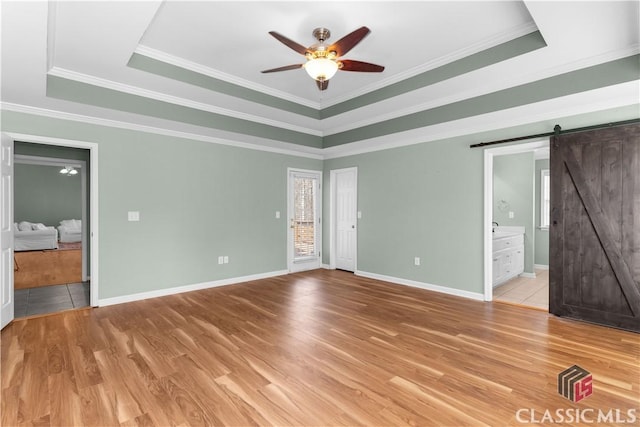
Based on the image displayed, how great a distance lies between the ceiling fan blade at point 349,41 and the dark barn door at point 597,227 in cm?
279

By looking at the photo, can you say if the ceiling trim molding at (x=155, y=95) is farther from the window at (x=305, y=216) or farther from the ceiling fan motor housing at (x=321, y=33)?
the ceiling fan motor housing at (x=321, y=33)

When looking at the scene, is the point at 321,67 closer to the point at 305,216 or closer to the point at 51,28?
the point at 51,28

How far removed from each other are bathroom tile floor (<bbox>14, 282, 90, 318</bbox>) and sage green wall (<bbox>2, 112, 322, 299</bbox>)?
1.98ft

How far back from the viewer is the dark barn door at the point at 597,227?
3289 mm

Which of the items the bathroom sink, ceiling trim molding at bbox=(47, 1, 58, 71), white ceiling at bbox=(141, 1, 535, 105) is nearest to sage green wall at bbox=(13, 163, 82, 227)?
ceiling trim molding at bbox=(47, 1, 58, 71)

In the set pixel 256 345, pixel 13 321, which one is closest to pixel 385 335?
pixel 256 345

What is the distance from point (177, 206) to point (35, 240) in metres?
6.86

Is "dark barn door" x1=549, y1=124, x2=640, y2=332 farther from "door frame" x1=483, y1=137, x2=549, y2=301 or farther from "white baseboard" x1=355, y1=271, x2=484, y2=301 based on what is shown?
"white baseboard" x1=355, y1=271, x2=484, y2=301

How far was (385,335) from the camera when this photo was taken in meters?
3.22

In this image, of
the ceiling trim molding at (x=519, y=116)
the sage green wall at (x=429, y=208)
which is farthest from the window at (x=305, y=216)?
the ceiling trim molding at (x=519, y=116)

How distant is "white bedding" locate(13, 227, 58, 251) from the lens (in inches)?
338

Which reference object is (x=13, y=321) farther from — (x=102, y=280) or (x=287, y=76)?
(x=287, y=76)

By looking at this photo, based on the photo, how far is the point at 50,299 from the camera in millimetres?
4555

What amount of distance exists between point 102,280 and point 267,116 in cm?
325
